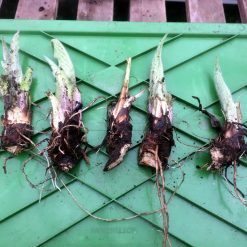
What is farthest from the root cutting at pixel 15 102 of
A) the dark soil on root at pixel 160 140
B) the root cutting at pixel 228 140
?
the root cutting at pixel 228 140

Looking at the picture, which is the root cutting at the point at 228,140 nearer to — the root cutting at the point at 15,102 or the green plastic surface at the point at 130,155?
the green plastic surface at the point at 130,155

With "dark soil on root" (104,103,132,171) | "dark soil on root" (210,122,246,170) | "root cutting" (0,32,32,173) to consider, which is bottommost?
"dark soil on root" (210,122,246,170)

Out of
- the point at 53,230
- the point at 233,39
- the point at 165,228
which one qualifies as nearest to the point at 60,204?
the point at 53,230

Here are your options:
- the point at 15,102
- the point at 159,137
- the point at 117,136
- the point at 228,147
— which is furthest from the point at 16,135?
the point at 228,147

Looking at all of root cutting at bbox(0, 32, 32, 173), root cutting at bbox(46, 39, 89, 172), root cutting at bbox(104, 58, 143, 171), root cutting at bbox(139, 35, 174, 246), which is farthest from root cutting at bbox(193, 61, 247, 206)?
root cutting at bbox(0, 32, 32, 173)

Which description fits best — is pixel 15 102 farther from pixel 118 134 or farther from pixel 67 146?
pixel 118 134

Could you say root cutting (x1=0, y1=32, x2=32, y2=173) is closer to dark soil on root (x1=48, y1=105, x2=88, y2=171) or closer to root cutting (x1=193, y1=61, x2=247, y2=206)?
dark soil on root (x1=48, y1=105, x2=88, y2=171)
